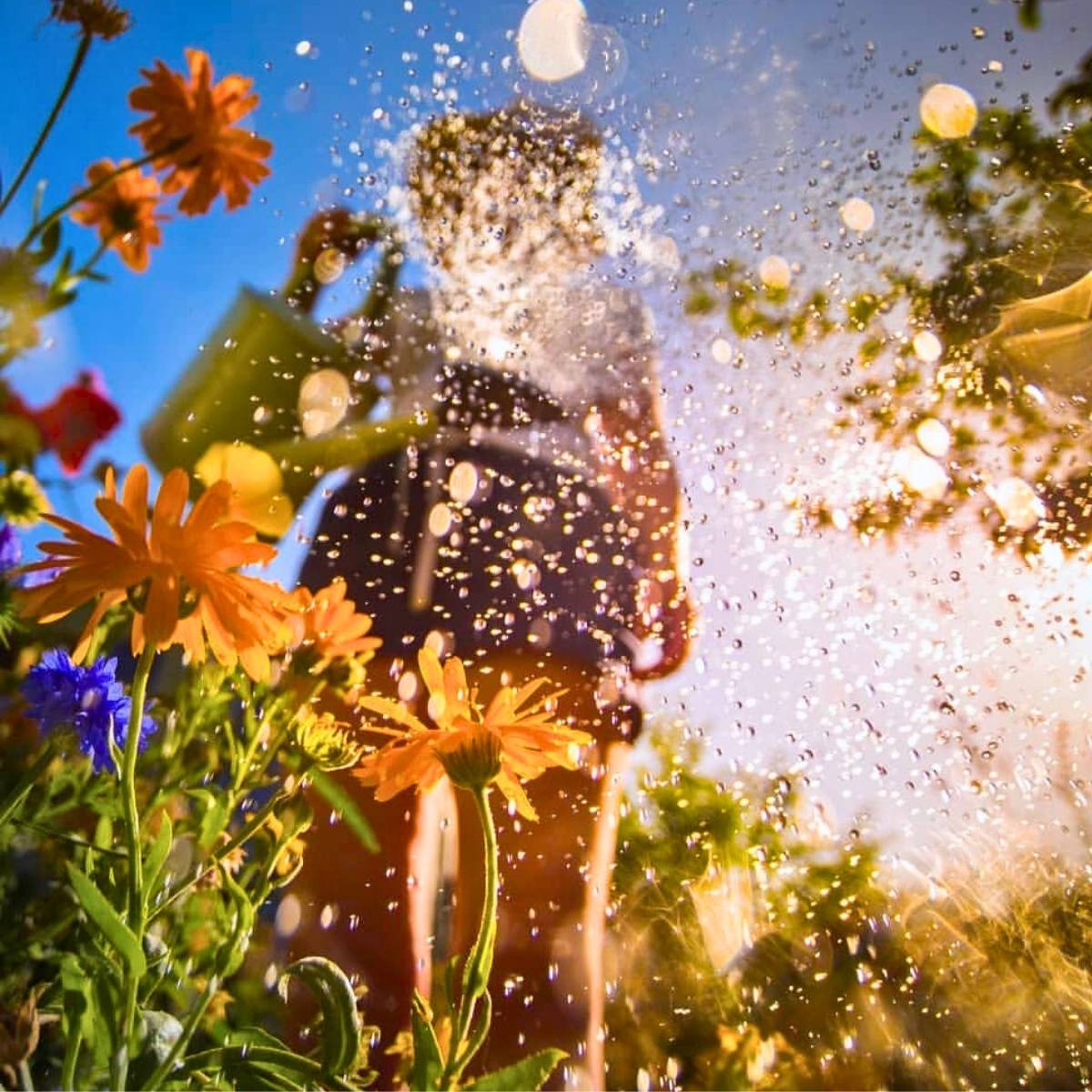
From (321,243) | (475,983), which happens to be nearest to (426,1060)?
(475,983)

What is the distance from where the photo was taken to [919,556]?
5.35 ft

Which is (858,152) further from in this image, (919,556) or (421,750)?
(421,750)

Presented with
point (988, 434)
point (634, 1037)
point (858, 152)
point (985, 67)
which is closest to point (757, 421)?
point (858, 152)

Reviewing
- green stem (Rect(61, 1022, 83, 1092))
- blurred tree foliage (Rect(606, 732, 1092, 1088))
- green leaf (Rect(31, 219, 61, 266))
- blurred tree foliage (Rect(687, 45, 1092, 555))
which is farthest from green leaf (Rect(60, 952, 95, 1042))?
blurred tree foliage (Rect(687, 45, 1092, 555))

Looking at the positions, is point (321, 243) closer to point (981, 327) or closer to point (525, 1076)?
point (525, 1076)

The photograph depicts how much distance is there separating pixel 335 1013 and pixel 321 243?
0.85 m

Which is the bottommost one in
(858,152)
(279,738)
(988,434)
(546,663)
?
(279,738)

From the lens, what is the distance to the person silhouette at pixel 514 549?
703mm

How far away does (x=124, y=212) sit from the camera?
317 mm

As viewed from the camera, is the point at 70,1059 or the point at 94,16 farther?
the point at 94,16

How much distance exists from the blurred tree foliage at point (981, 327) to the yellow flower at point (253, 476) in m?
1.15

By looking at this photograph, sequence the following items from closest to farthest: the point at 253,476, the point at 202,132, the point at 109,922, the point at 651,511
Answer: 1. the point at 109,922
2. the point at 202,132
3. the point at 253,476
4. the point at 651,511

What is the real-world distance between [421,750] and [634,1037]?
0.87m

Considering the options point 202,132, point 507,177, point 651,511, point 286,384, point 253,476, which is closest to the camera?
point 202,132
